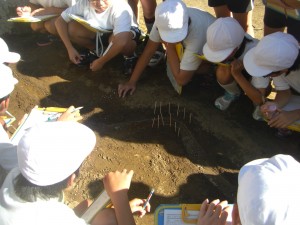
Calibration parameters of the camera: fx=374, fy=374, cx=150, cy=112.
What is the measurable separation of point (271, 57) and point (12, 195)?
170 cm

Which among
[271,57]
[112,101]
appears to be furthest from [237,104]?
[112,101]

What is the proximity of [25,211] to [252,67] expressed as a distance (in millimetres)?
1692

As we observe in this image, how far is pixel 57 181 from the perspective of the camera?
1.59m

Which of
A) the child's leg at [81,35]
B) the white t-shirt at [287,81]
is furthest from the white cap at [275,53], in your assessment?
the child's leg at [81,35]

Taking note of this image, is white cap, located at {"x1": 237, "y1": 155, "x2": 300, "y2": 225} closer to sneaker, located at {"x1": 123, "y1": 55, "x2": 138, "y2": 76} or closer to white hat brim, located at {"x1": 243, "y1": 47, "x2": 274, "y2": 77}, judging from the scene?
white hat brim, located at {"x1": 243, "y1": 47, "x2": 274, "y2": 77}

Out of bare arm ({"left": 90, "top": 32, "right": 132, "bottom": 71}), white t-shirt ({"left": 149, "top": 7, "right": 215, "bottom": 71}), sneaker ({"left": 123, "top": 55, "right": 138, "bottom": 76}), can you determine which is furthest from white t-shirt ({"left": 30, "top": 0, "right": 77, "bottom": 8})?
white t-shirt ({"left": 149, "top": 7, "right": 215, "bottom": 71})

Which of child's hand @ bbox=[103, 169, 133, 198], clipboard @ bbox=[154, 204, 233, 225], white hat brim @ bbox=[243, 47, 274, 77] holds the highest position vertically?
white hat brim @ bbox=[243, 47, 274, 77]

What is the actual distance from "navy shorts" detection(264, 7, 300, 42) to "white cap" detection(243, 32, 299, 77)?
0.32m

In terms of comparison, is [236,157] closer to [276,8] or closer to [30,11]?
[276,8]

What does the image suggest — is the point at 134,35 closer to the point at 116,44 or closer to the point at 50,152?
the point at 116,44

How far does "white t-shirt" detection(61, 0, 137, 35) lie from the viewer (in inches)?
124

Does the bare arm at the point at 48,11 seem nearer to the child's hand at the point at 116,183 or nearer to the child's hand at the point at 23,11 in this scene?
the child's hand at the point at 23,11

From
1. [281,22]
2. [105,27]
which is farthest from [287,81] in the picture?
[105,27]

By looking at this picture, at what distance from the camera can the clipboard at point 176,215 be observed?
1848mm
